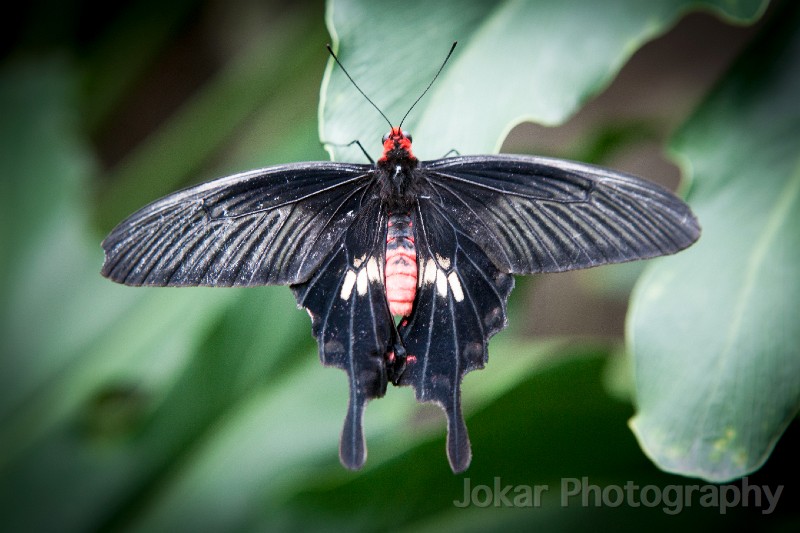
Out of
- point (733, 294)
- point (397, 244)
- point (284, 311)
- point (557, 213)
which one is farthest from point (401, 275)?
point (284, 311)

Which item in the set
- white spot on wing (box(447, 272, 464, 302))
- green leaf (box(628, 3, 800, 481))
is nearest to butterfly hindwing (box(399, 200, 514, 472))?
white spot on wing (box(447, 272, 464, 302))

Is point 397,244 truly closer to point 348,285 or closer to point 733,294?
point 348,285

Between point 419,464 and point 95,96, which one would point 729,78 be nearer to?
point 419,464

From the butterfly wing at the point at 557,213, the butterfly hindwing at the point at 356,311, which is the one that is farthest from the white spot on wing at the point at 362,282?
the butterfly wing at the point at 557,213

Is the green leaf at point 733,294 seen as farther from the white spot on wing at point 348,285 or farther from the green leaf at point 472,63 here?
the white spot on wing at point 348,285

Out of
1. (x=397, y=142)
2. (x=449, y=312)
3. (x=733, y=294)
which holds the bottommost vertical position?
(x=733, y=294)

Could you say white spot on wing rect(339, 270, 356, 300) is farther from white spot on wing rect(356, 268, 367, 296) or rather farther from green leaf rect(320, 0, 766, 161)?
green leaf rect(320, 0, 766, 161)

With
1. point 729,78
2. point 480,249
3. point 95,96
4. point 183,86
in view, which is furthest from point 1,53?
point 729,78
